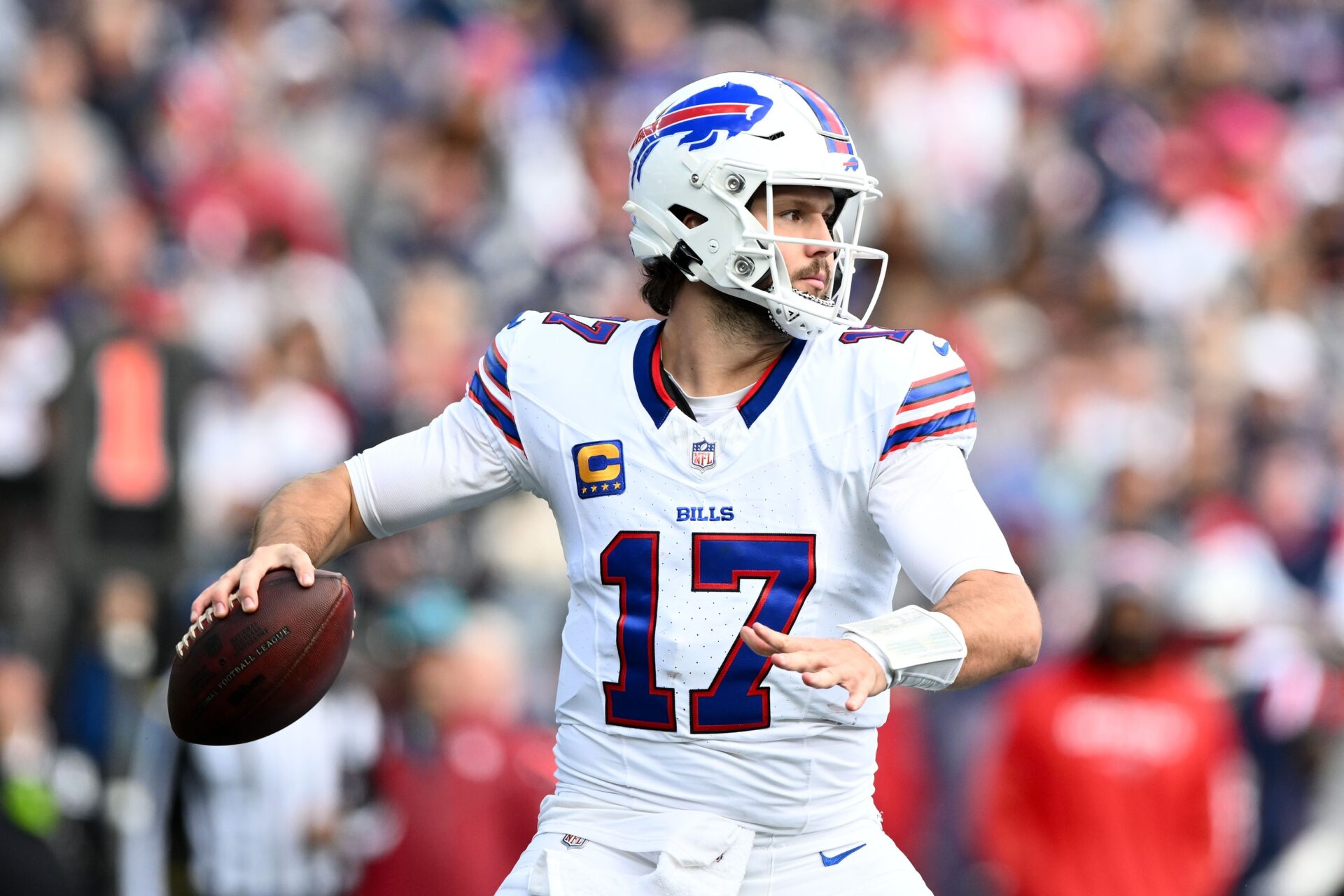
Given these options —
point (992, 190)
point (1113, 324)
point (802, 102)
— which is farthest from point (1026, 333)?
point (802, 102)

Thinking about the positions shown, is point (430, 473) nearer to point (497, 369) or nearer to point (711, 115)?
point (497, 369)

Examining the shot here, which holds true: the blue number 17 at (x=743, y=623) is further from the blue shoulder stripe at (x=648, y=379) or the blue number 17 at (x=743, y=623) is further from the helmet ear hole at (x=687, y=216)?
the helmet ear hole at (x=687, y=216)

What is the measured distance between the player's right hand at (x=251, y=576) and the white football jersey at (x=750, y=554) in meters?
0.50

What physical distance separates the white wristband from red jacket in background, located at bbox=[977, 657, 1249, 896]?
3.84 metres

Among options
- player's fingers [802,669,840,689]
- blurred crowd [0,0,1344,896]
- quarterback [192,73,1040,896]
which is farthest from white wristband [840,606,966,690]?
blurred crowd [0,0,1344,896]

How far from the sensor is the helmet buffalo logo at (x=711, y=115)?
12.0 ft

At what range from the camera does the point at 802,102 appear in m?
3.71

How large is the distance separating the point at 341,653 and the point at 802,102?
52.4 inches

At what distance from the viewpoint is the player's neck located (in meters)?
3.64

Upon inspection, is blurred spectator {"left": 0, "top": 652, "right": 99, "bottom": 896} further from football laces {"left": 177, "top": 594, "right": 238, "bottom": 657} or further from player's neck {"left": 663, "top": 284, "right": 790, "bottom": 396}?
player's neck {"left": 663, "top": 284, "right": 790, "bottom": 396}

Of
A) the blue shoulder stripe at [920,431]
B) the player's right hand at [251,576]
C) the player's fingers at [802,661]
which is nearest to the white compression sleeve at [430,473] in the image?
the player's right hand at [251,576]

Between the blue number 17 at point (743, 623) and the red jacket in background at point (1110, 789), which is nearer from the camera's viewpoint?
the blue number 17 at point (743, 623)

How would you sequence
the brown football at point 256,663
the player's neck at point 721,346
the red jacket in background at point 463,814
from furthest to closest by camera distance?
1. the red jacket in background at point 463,814
2. the player's neck at point 721,346
3. the brown football at point 256,663

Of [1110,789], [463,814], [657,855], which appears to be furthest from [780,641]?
[1110,789]
